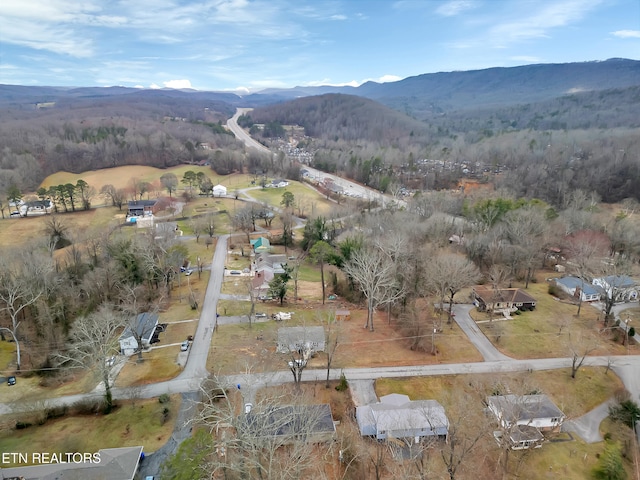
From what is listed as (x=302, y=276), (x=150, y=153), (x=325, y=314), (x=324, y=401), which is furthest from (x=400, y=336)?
(x=150, y=153)

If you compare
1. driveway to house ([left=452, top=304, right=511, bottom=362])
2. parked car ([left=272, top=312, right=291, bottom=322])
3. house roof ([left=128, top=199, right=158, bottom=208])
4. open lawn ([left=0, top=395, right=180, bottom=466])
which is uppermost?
house roof ([left=128, top=199, right=158, bottom=208])

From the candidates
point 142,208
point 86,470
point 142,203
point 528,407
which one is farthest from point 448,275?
point 142,203

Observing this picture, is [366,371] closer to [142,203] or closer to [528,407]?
[528,407]

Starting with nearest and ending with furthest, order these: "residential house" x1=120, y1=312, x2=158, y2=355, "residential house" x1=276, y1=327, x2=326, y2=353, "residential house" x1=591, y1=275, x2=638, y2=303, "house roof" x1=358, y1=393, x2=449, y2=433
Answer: "house roof" x1=358, y1=393, x2=449, y2=433, "residential house" x1=276, y1=327, x2=326, y2=353, "residential house" x1=120, y1=312, x2=158, y2=355, "residential house" x1=591, y1=275, x2=638, y2=303

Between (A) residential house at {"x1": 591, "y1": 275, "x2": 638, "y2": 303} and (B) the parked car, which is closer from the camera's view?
(A) residential house at {"x1": 591, "y1": 275, "x2": 638, "y2": 303}

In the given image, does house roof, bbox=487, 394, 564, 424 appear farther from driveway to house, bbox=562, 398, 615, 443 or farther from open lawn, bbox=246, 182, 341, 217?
open lawn, bbox=246, 182, 341, 217

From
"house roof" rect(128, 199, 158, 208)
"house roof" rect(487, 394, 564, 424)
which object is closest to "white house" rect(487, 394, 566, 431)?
"house roof" rect(487, 394, 564, 424)

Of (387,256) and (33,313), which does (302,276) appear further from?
(33,313)
